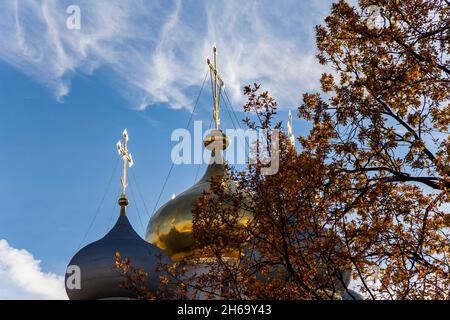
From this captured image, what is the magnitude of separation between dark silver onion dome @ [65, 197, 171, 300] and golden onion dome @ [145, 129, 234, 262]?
106 centimetres

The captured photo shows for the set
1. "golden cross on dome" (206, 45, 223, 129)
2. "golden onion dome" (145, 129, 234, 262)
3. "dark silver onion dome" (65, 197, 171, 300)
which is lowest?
"dark silver onion dome" (65, 197, 171, 300)

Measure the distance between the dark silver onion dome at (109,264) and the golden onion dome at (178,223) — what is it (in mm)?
1063

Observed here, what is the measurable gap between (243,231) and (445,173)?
269 centimetres

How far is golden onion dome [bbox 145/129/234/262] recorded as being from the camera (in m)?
21.7

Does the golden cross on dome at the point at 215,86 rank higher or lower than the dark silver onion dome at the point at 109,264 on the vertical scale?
higher

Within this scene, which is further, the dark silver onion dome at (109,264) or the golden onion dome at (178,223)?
the golden onion dome at (178,223)

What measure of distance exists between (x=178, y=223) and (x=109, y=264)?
316 cm

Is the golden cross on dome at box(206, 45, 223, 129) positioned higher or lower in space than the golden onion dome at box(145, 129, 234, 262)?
higher

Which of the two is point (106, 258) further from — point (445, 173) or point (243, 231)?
point (445, 173)

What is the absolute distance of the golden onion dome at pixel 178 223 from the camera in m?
21.7

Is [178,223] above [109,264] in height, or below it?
above

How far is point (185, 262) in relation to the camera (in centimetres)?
2153

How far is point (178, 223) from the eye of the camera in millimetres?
21938

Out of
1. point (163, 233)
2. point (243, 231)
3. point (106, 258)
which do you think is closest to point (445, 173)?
point (243, 231)
